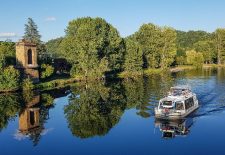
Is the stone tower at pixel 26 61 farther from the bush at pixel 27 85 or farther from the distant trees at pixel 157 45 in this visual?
the distant trees at pixel 157 45

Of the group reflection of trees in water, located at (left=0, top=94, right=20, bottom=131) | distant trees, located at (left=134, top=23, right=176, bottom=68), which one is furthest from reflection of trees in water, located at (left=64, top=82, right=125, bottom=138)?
distant trees, located at (left=134, top=23, right=176, bottom=68)

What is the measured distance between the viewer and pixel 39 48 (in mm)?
118688

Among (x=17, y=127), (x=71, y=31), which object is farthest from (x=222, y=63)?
(x=17, y=127)

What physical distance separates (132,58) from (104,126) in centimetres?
7235

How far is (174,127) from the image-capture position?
4222 cm

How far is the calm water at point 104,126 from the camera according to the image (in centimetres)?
3519

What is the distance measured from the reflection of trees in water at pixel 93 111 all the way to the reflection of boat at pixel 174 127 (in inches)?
246

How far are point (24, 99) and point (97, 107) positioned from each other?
15399 millimetres

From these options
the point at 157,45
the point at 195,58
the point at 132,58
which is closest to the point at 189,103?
the point at 132,58

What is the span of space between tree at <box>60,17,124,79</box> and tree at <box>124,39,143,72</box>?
202cm

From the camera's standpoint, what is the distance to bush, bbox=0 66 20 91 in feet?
238

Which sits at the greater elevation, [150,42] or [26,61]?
[150,42]

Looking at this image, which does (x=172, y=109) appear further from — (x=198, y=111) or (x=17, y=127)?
(x=17, y=127)

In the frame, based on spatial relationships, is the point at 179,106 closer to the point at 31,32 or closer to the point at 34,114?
the point at 34,114
